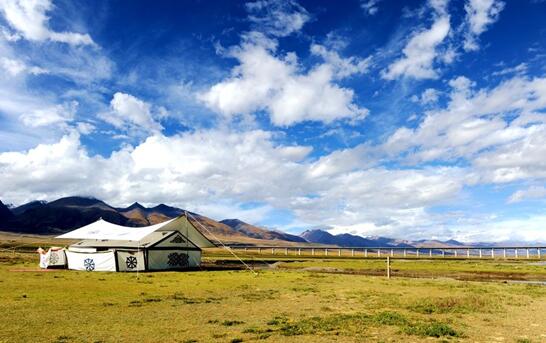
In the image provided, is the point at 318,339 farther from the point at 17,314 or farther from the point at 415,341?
the point at 17,314

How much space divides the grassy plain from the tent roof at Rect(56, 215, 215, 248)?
58.3 feet

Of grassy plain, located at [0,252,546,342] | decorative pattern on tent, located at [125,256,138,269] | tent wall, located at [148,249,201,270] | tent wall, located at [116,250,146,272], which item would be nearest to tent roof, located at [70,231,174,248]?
tent wall, located at [116,250,146,272]

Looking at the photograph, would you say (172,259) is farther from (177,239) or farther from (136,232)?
(136,232)

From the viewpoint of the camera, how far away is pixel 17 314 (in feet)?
59.7

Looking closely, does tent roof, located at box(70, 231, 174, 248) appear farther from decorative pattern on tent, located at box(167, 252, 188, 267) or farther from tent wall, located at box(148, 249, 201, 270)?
decorative pattern on tent, located at box(167, 252, 188, 267)

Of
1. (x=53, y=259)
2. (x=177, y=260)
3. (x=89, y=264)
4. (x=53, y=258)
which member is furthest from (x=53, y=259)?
(x=177, y=260)

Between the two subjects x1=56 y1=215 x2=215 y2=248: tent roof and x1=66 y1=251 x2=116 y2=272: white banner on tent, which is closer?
x1=66 y1=251 x2=116 y2=272: white banner on tent

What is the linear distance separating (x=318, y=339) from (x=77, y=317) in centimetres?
1050

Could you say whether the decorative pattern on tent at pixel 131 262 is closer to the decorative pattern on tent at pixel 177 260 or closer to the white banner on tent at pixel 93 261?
the white banner on tent at pixel 93 261

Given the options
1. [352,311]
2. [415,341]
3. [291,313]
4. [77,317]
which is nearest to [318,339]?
[415,341]

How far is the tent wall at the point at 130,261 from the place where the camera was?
1837 inches

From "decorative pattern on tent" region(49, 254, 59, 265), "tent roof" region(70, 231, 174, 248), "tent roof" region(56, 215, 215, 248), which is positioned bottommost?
"decorative pattern on tent" region(49, 254, 59, 265)

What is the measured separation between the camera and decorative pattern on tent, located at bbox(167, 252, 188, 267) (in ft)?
168

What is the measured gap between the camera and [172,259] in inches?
2024
